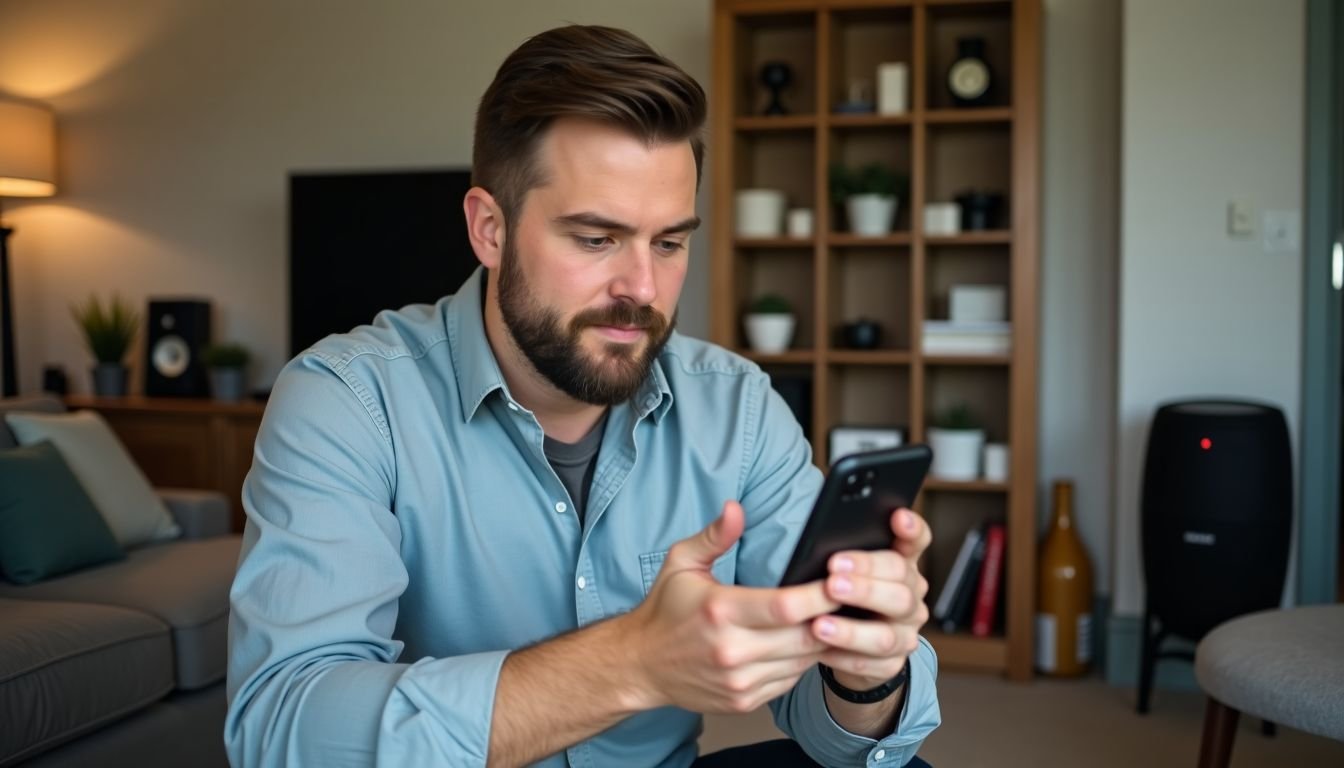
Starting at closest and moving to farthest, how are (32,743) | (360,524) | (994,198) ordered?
(360,524) → (32,743) → (994,198)

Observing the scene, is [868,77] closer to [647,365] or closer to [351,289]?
[351,289]

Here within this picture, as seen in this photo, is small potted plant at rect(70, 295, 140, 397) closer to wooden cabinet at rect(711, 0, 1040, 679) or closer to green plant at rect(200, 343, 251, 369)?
green plant at rect(200, 343, 251, 369)

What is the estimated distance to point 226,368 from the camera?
4586mm

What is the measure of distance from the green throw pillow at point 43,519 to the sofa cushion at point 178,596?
4 cm

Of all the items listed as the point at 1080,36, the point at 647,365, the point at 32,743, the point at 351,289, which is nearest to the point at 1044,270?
the point at 1080,36

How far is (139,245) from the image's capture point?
497 cm

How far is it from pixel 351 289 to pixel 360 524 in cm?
327

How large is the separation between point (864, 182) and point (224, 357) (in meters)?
2.48

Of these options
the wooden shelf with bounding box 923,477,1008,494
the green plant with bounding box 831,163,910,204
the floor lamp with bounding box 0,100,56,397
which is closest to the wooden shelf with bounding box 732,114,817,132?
the green plant with bounding box 831,163,910,204

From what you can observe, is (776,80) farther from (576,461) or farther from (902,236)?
(576,461)

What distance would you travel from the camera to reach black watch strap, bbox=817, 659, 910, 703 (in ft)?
3.95

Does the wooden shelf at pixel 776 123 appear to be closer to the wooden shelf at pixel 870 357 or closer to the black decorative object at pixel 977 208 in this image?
the black decorative object at pixel 977 208

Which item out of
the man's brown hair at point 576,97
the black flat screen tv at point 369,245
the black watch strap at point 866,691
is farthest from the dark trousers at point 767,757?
the black flat screen tv at point 369,245

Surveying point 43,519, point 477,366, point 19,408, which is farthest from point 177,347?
point 477,366
